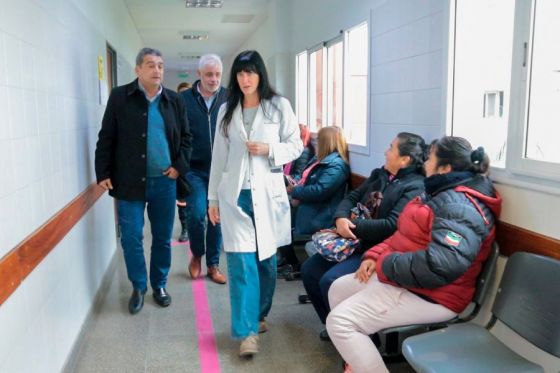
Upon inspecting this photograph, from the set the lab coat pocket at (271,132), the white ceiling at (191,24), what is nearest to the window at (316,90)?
the white ceiling at (191,24)

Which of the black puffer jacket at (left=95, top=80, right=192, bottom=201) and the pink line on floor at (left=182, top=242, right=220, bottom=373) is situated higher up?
the black puffer jacket at (left=95, top=80, right=192, bottom=201)

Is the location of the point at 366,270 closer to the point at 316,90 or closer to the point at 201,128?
the point at 201,128

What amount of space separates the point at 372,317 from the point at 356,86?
2572 mm

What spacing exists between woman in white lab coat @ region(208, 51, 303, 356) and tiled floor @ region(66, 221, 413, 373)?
7.1 inches

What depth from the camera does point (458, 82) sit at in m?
2.48

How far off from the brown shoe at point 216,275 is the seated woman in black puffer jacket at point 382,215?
115 centimetres

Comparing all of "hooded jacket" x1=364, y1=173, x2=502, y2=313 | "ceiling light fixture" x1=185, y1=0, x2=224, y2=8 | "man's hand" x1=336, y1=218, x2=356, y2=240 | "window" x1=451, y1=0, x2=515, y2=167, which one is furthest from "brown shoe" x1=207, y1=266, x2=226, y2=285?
"ceiling light fixture" x1=185, y1=0, x2=224, y2=8

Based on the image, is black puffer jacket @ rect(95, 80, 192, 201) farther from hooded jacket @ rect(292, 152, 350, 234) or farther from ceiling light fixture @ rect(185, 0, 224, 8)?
ceiling light fixture @ rect(185, 0, 224, 8)

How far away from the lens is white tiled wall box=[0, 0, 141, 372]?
69.7 inches

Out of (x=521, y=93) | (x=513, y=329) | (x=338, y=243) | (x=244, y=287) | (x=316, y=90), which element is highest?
(x=316, y=90)

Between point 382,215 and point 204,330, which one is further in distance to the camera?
point 204,330

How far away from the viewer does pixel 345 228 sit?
265 cm

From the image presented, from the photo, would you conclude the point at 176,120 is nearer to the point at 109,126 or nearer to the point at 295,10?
the point at 109,126

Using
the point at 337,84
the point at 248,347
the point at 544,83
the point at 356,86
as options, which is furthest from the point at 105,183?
the point at 337,84
